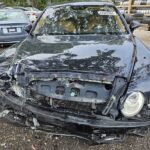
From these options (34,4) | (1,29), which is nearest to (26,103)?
(1,29)

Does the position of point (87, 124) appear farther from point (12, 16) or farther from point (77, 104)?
point (12, 16)

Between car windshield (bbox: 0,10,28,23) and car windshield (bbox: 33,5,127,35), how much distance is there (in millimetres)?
6160

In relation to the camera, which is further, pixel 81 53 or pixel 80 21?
pixel 80 21

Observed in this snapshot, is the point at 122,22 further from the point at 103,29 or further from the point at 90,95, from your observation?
the point at 90,95

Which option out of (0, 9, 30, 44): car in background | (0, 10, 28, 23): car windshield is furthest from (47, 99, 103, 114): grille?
(0, 10, 28, 23): car windshield

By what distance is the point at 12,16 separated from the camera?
40.2 feet

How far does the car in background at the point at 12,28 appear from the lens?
11.0 m

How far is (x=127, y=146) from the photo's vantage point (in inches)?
167

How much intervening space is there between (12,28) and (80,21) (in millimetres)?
6180

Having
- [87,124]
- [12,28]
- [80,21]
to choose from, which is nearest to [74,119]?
[87,124]

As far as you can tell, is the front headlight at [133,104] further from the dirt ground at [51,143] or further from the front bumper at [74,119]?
the dirt ground at [51,143]

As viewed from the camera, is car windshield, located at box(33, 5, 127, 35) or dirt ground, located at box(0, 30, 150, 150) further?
car windshield, located at box(33, 5, 127, 35)

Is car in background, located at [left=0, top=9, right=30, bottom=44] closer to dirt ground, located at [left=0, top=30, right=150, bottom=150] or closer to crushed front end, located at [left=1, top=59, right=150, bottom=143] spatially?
dirt ground, located at [left=0, top=30, right=150, bottom=150]

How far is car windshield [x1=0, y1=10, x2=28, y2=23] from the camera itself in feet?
39.0
